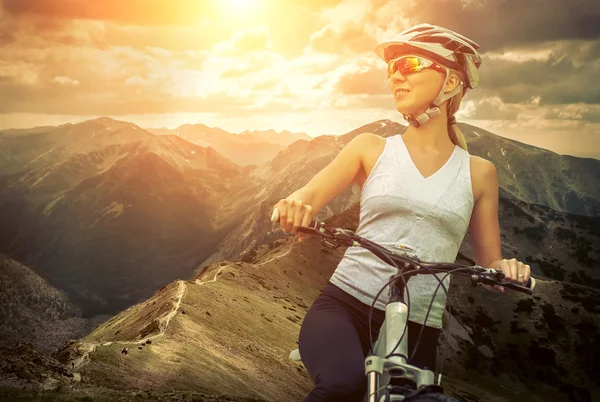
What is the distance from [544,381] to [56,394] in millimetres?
125969

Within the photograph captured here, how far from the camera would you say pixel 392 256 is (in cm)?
456

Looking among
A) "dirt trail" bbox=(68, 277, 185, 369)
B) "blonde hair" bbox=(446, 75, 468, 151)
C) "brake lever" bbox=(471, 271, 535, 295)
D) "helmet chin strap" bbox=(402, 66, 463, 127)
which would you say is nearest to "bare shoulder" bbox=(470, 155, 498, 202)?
"blonde hair" bbox=(446, 75, 468, 151)

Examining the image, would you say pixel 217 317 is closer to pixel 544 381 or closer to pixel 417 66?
pixel 417 66

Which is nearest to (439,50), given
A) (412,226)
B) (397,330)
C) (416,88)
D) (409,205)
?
(416,88)

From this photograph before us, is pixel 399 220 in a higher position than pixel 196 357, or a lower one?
higher

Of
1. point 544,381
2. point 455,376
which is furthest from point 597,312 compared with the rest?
point 455,376

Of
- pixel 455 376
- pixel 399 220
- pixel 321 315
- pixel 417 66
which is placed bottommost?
pixel 455 376

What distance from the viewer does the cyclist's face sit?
553 centimetres

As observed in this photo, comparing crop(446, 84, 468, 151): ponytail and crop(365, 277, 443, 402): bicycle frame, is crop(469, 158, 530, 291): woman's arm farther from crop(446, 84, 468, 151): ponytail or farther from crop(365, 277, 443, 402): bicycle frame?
crop(365, 277, 443, 402): bicycle frame

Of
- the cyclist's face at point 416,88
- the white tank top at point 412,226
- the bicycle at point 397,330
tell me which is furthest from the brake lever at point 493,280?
the cyclist's face at point 416,88

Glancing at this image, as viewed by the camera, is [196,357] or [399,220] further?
[196,357]

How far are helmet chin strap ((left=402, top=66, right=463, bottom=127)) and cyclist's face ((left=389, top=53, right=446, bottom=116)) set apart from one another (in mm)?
41

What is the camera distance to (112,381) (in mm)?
16359

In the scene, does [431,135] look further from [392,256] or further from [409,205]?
[392,256]
